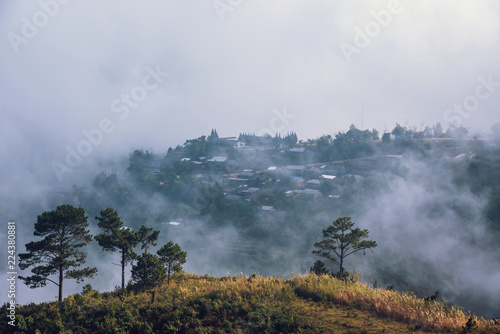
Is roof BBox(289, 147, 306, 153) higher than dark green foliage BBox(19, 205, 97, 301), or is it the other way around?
roof BBox(289, 147, 306, 153)

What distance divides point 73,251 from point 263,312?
15.3 meters

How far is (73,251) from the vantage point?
2389 cm

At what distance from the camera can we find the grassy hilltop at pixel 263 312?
13.8 metres

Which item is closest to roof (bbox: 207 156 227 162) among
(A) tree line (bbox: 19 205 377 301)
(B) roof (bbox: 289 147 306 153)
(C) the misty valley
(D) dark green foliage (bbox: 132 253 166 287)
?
(C) the misty valley

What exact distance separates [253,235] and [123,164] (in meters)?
82.8

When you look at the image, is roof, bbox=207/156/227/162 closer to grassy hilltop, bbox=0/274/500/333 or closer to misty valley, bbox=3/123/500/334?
misty valley, bbox=3/123/500/334

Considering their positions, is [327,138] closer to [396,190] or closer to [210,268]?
[396,190]

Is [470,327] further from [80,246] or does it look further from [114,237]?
[80,246]

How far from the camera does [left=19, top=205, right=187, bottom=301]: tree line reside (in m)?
22.4

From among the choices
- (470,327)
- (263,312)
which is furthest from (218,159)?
(470,327)

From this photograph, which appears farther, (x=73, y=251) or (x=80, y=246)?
(x=73, y=251)

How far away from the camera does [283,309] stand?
15.8 m

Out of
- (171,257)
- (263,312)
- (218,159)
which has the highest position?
(218,159)

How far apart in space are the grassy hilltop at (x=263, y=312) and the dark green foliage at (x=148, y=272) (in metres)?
3.48
